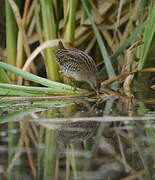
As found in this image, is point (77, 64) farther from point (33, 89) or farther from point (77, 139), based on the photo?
point (77, 139)

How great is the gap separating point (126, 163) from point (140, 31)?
6.72ft

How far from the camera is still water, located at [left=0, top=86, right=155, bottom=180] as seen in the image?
1701 mm

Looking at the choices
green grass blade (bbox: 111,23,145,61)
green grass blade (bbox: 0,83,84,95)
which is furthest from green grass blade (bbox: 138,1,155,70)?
green grass blade (bbox: 0,83,84,95)

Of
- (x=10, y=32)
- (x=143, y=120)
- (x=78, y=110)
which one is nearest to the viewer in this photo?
(x=143, y=120)

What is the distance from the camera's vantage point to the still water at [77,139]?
1.70 m

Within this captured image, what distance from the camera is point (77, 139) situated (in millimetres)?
2178

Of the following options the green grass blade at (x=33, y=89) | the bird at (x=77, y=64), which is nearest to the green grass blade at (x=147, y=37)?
the bird at (x=77, y=64)

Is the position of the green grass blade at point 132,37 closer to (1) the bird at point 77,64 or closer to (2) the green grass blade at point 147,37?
(2) the green grass blade at point 147,37

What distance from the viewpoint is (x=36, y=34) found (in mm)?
4453

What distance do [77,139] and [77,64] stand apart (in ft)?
5.01

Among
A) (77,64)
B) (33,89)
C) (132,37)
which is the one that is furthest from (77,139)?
(132,37)

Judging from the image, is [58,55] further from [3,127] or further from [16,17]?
[3,127]

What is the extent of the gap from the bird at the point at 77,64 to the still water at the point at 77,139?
32 centimetres

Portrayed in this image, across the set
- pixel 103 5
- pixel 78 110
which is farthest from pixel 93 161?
pixel 103 5
